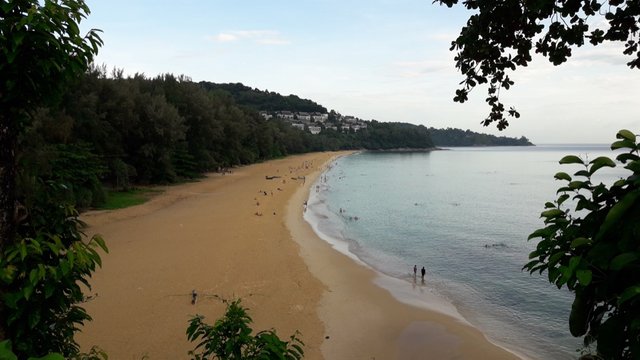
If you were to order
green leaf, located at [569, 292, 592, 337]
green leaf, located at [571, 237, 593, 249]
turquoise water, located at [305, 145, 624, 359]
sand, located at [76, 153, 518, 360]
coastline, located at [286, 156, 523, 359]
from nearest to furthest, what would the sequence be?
green leaf, located at [571, 237, 593, 249], green leaf, located at [569, 292, 592, 337], sand, located at [76, 153, 518, 360], coastline, located at [286, 156, 523, 359], turquoise water, located at [305, 145, 624, 359]

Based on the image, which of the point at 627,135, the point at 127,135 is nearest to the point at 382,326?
the point at 627,135

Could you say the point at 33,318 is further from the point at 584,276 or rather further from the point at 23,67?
the point at 584,276

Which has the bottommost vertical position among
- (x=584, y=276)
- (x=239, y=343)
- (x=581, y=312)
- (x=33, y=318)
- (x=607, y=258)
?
(x=239, y=343)

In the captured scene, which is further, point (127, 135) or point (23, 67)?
point (127, 135)

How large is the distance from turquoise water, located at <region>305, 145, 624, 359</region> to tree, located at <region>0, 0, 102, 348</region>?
54.1 feet

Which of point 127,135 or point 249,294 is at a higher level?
point 127,135

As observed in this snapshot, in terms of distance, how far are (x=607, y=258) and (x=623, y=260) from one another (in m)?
0.26

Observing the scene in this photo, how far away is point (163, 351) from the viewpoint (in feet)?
43.5

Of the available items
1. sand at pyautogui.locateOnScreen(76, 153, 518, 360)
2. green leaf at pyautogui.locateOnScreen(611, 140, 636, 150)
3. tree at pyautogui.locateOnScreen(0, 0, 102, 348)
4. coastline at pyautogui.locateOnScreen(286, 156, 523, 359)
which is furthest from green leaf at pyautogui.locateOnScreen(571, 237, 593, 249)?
coastline at pyautogui.locateOnScreen(286, 156, 523, 359)

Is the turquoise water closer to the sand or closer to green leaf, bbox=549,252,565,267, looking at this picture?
the sand

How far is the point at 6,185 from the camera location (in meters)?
3.20

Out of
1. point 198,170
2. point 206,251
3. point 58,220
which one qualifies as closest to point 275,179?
point 198,170

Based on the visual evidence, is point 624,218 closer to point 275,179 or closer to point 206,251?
point 206,251

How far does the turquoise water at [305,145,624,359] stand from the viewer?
18094 millimetres
